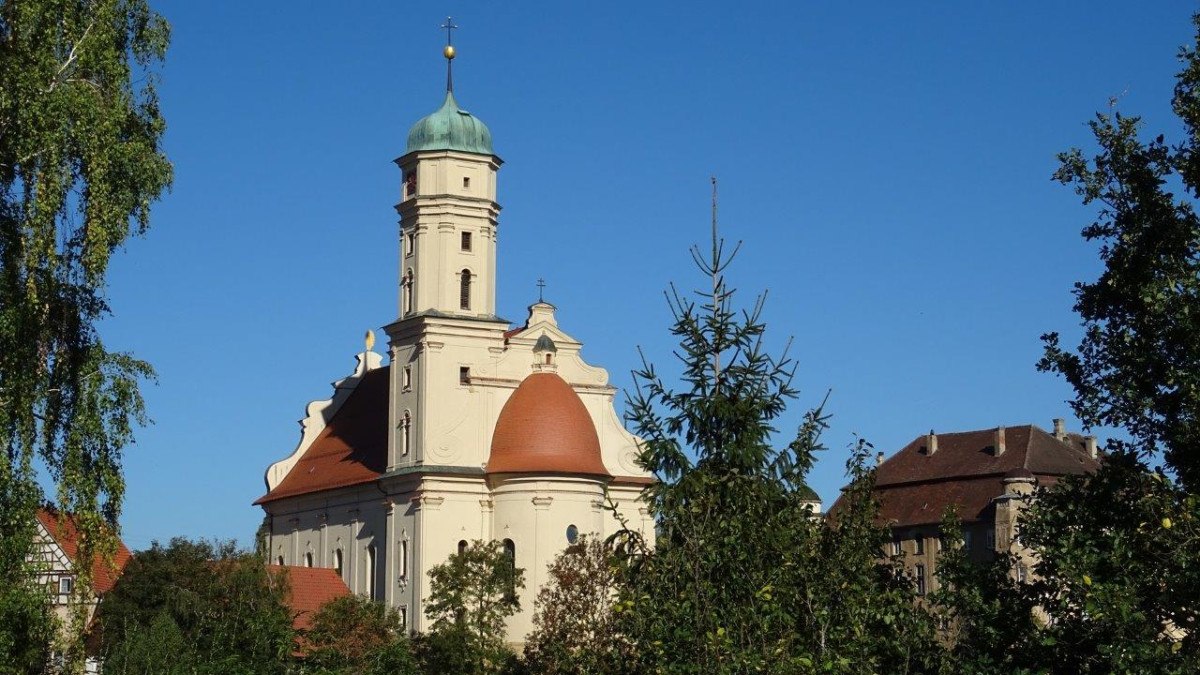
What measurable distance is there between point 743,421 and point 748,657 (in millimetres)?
2981

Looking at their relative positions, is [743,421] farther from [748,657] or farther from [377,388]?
[377,388]

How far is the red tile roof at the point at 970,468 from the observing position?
90500 mm

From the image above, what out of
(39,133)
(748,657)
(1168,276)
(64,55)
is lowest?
(748,657)

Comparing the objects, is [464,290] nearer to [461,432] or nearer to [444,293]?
[444,293]

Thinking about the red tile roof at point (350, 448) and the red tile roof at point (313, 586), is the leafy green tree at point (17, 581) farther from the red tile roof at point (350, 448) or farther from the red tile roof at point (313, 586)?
the red tile roof at point (350, 448)

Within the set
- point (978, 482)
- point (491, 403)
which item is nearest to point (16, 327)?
point (491, 403)

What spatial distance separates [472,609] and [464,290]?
14892 mm

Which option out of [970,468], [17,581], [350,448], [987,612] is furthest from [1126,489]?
[970,468]

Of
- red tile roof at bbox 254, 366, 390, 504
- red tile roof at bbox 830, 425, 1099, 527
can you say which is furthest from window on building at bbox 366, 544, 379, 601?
red tile roof at bbox 830, 425, 1099, 527

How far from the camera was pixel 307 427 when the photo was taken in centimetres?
9106

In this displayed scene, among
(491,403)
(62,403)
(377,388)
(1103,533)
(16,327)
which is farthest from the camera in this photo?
(377,388)

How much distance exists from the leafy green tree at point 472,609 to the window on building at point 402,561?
2.76 metres

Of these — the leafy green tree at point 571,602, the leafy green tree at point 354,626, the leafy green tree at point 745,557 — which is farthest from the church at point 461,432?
the leafy green tree at point 745,557

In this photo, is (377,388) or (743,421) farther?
(377,388)
